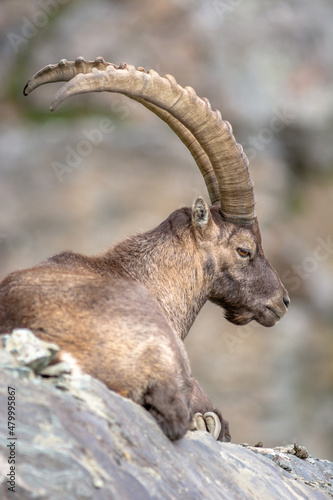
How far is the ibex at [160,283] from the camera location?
543 cm

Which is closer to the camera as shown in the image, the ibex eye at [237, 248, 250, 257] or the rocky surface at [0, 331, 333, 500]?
the rocky surface at [0, 331, 333, 500]

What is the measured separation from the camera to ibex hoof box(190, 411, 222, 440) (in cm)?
719

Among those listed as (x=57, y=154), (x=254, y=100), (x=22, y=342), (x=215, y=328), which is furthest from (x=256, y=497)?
(x=254, y=100)

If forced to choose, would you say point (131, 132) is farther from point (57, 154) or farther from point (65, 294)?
point (65, 294)

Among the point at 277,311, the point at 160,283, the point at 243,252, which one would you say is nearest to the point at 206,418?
the point at 160,283

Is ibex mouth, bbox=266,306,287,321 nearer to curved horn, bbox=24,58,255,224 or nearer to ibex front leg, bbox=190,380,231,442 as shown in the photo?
curved horn, bbox=24,58,255,224

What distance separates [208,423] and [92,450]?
9.62ft

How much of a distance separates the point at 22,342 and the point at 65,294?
828 mm

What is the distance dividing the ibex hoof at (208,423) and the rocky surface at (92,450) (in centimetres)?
108

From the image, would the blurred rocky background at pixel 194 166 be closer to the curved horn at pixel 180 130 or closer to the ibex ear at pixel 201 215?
the curved horn at pixel 180 130

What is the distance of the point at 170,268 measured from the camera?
7621 millimetres

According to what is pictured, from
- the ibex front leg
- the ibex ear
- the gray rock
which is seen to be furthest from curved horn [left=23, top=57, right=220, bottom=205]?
the gray rock

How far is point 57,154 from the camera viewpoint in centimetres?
1766

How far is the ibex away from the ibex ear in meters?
0.01
